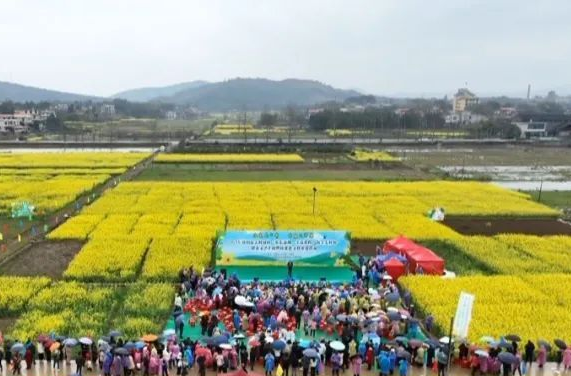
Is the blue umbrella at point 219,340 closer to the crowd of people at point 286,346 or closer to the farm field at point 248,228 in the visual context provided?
the crowd of people at point 286,346

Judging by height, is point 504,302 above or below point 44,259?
above

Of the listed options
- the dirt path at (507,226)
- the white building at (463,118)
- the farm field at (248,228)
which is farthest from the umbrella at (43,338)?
the white building at (463,118)

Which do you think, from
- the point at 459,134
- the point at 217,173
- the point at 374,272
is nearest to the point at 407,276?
the point at 374,272

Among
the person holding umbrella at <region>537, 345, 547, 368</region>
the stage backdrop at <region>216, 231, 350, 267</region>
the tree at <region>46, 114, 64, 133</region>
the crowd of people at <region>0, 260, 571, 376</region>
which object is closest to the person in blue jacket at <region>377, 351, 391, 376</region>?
the crowd of people at <region>0, 260, 571, 376</region>

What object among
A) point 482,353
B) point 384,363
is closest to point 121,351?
point 384,363

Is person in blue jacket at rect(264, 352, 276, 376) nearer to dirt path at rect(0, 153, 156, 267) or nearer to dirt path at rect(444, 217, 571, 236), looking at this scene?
dirt path at rect(0, 153, 156, 267)

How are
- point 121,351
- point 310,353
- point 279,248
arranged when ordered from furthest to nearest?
point 279,248, point 310,353, point 121,351

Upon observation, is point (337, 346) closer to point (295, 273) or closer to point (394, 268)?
point (394, 268)
